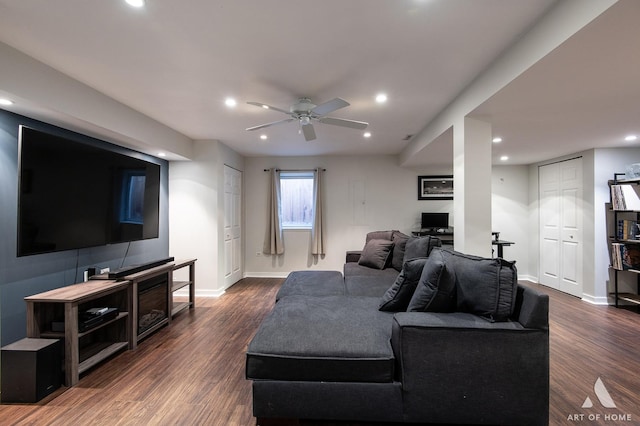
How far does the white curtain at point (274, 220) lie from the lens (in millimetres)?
5438

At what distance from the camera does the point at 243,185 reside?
5566mm

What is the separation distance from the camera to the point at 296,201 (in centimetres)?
573

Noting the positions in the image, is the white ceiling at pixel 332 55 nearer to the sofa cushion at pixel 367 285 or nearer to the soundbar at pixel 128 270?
the soundbar at pixel 128 270

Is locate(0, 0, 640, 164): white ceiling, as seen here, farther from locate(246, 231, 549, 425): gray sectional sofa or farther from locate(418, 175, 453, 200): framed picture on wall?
locate(418, 175, 453, 200): framed picture on wall

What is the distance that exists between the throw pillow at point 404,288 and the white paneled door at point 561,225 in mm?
3915

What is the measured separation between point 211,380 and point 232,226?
10.2 feet

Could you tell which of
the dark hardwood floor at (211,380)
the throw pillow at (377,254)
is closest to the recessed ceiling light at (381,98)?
the throw pillow at (377,254)

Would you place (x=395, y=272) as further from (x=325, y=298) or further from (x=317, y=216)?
(x=317, y=216)

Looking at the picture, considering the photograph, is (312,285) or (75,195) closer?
(75,195)

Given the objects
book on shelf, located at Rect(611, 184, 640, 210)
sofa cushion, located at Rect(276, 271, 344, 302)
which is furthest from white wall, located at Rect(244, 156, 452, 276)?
book on shelf, located at Rect(611, 184, 640, 210)

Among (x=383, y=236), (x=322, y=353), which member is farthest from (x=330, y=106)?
(x=383, y=236)

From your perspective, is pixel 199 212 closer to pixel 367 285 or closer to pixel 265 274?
pixel 265 274

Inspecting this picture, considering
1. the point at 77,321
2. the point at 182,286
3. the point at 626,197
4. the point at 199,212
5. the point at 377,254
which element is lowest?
the point at 182,286

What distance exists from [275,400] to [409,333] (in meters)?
0.85
